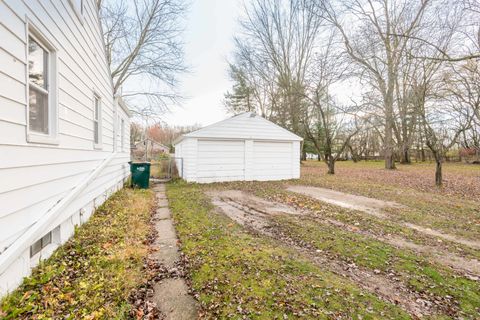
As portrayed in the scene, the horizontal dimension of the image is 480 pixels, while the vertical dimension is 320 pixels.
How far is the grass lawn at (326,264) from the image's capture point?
8.59 feet

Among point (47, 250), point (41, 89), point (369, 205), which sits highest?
point (41, 89)

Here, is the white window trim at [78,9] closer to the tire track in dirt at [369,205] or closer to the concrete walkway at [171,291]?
the concrete walkway at [171,291]

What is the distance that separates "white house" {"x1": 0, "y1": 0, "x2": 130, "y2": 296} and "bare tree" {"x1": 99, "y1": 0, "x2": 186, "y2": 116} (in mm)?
11096

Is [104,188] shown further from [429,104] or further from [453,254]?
[429,104]

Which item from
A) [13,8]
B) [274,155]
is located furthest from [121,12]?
[13,8]

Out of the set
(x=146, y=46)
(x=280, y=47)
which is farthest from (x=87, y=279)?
(x=280, y=47)

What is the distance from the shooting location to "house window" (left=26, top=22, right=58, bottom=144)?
10.1 ft

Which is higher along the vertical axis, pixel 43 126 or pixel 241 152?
pixel 43 126

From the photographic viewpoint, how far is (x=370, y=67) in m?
13.4

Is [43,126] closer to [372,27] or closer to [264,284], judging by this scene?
[264,284]

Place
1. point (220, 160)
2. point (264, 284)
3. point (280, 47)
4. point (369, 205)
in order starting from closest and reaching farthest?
point (264, 284), point (369, 205), point (220, 160), point (280, 47)

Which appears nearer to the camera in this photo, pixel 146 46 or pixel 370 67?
pixel 370 67

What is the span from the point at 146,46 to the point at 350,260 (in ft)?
56.1

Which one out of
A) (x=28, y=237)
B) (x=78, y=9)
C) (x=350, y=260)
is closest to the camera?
(x=28, y=237)
